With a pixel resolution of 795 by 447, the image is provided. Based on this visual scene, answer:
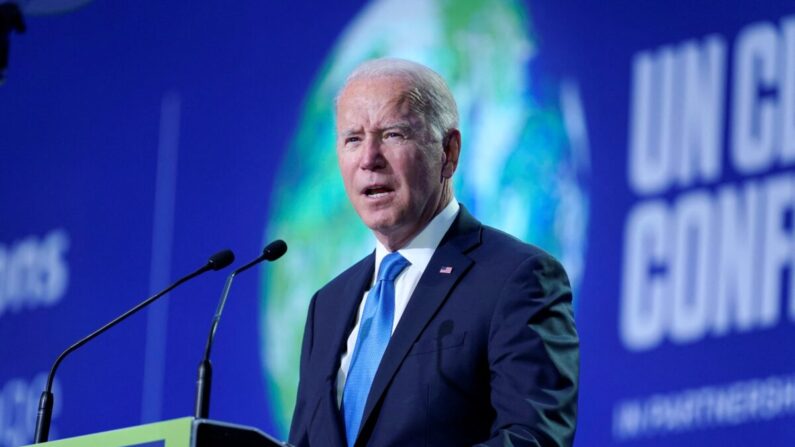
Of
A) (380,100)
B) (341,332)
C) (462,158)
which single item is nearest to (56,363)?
(341,332)

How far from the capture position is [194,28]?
5773 mm

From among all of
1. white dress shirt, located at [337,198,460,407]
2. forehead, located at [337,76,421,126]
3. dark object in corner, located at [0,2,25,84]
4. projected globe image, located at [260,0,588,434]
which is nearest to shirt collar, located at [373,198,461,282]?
white dress shirt, located at [337,198,460,407]

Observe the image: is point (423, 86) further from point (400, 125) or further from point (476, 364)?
point (476, 364)

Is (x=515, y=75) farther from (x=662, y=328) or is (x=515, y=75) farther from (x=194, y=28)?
(x=194, y=28)

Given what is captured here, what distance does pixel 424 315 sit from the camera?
2.67 m

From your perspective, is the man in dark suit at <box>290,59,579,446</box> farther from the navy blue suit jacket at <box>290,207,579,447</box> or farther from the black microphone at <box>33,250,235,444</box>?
the black microphone at <box>33,250,235,444</box>

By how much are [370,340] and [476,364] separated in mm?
288

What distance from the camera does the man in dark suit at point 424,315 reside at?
2.51 m

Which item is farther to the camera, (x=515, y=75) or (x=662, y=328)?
(x=515, y=75)

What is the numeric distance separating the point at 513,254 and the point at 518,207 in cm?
158

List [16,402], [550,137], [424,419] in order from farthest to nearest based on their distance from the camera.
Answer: [16,402]
[550,137]
[424,419]

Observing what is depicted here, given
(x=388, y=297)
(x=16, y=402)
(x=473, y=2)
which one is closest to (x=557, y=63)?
(x=473, y=2)

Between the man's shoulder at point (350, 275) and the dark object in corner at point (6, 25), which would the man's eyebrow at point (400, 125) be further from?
the dark object in corner at point (6, 25)

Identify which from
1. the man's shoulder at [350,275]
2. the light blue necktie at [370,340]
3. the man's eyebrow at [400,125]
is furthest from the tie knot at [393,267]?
the man's eyebrow at [400,125]
